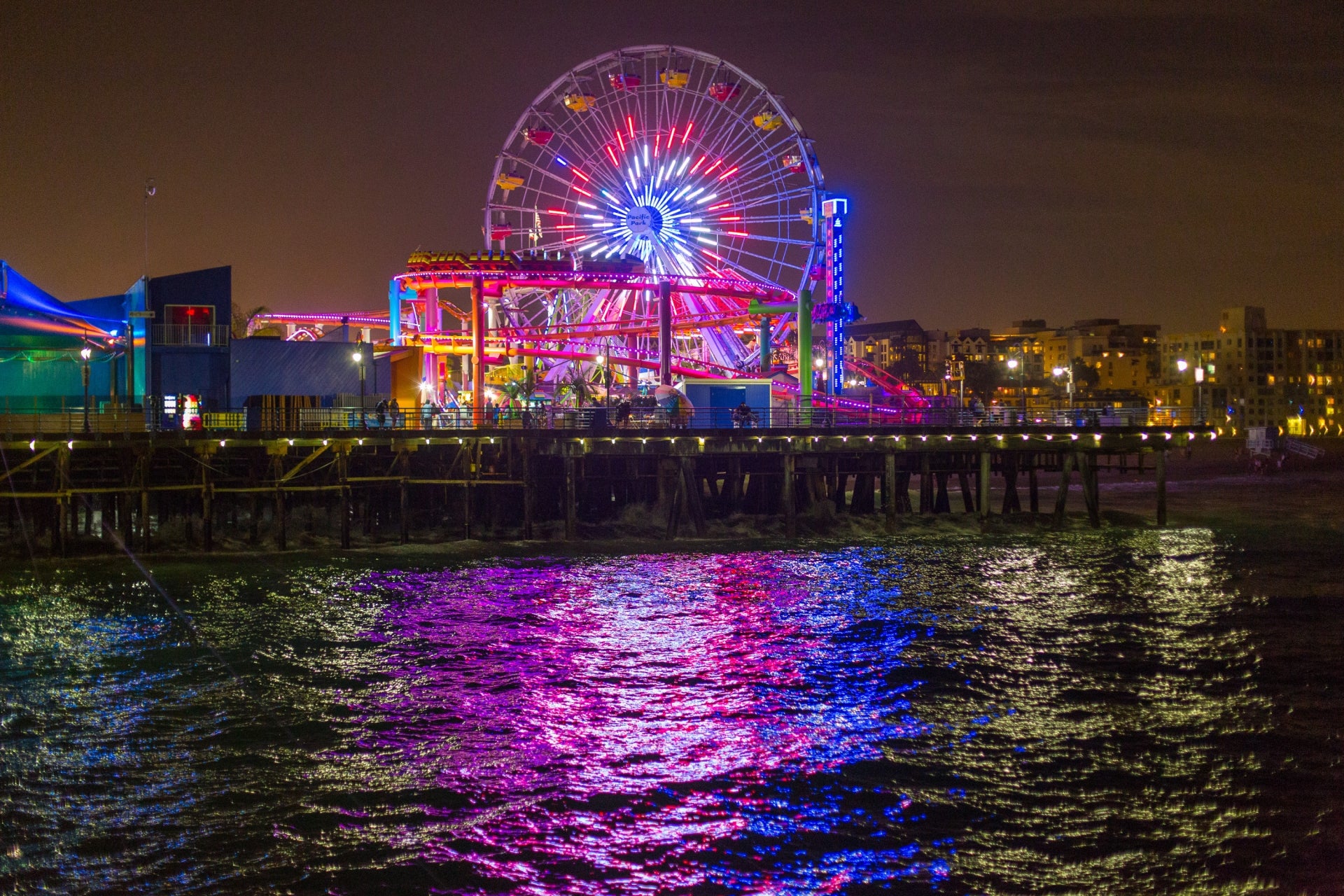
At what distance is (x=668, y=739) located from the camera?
1738 cm

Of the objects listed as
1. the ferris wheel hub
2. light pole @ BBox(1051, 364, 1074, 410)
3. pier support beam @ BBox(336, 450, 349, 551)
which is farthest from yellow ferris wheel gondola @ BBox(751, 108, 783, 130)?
pier support beam @ BBox(336, 450, 349, 551)

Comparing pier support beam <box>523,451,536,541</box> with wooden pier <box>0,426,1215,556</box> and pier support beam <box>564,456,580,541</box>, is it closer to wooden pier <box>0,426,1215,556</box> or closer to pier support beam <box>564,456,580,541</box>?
wooden pier <box>0,426,1215,556</box>

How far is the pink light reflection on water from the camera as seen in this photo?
541 inches

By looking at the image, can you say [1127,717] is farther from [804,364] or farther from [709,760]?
[804,364]

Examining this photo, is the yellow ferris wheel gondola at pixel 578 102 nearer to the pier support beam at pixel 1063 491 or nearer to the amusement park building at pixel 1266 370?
the pier support beam at pixel 1063 491

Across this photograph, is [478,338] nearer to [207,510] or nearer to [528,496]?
[528,496]

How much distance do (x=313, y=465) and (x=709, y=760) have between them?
2893 cm

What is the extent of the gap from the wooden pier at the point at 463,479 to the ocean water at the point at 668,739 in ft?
21.9

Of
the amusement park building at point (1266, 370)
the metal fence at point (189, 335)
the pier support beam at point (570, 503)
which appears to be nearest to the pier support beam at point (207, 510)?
the metal fence at point (189, 335)

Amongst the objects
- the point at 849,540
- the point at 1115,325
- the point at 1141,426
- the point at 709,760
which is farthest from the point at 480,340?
the point at 1115,325

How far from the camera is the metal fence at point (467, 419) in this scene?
38.8 m

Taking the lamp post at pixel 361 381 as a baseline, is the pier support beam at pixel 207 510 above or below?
below

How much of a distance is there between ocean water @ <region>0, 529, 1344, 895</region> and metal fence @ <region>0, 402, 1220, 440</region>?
8829 millimetres

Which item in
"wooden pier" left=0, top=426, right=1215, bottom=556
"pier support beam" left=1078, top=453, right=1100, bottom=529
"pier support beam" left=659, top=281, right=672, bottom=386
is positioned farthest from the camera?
"pier support beam" left=659, top=281, right=672, bottom=386
